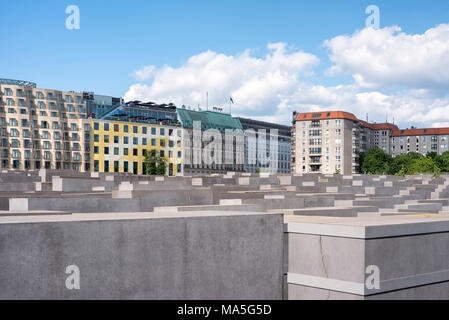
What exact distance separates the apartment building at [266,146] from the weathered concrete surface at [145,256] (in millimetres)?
135290

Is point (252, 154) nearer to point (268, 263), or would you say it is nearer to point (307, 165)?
point (307, 165)

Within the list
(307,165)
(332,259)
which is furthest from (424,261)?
(307,165)

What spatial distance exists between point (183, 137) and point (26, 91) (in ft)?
106

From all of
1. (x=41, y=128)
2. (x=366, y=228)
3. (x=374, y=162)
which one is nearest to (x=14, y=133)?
(x=41, y=128)

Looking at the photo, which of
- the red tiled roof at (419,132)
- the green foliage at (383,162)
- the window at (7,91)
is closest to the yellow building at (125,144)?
the window at (7,91)

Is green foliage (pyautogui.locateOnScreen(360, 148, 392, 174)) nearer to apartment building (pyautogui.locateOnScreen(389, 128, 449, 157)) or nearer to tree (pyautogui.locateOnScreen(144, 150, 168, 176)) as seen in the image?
apartment building (pyautogui.locateOnScreen(389, 128, 449, 157))

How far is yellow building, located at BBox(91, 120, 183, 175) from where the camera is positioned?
10094cm

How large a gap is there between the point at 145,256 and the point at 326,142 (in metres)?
131

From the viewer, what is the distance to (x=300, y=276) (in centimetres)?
902

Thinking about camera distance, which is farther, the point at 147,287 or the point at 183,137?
the point at 183,137

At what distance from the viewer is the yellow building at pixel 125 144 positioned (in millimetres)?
100938

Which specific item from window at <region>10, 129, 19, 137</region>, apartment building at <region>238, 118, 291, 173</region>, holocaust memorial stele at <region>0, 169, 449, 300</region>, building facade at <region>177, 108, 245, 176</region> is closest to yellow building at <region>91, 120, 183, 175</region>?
building facade at <region>177, 108, 245, 176</region>

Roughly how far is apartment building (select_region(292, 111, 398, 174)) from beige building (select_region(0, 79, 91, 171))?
59114mm
